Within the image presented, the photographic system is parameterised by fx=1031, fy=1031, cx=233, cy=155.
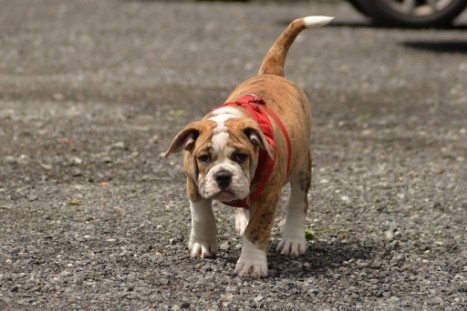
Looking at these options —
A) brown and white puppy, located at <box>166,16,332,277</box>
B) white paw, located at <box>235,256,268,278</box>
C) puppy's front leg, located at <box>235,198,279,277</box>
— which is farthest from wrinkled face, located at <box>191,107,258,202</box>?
white paw, located at <box>235,256,268,278</box>

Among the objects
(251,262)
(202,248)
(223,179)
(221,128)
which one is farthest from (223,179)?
(202,248)

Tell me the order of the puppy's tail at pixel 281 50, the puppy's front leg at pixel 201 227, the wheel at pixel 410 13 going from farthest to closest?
the wheel at pixel 410 13
the puppy's tail at pixel 281 50
the puppy's front leg at pixel 201 227

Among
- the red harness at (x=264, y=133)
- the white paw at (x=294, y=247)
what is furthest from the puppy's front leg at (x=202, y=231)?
→ the white paw at (x=294, y=247)

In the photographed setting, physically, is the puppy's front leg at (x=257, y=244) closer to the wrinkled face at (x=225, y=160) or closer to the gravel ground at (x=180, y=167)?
the gravel ground at (x=180, y=167)

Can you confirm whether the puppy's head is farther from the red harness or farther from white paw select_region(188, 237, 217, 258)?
white paw select_region(188, 237, 217, 258)

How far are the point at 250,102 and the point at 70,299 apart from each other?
4.35 feet

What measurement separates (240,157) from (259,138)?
0.12 meters

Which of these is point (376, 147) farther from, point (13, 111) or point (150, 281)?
point (150, 281)

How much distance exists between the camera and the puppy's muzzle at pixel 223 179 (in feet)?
14.9

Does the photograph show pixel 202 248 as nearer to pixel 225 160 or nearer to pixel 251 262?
pixel 251 262

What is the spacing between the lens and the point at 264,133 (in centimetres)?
480

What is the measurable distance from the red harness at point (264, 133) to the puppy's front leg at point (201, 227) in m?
0.13

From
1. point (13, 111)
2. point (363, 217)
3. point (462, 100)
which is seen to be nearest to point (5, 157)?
point (13, 111)

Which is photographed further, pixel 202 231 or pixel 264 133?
pixel 202 231
